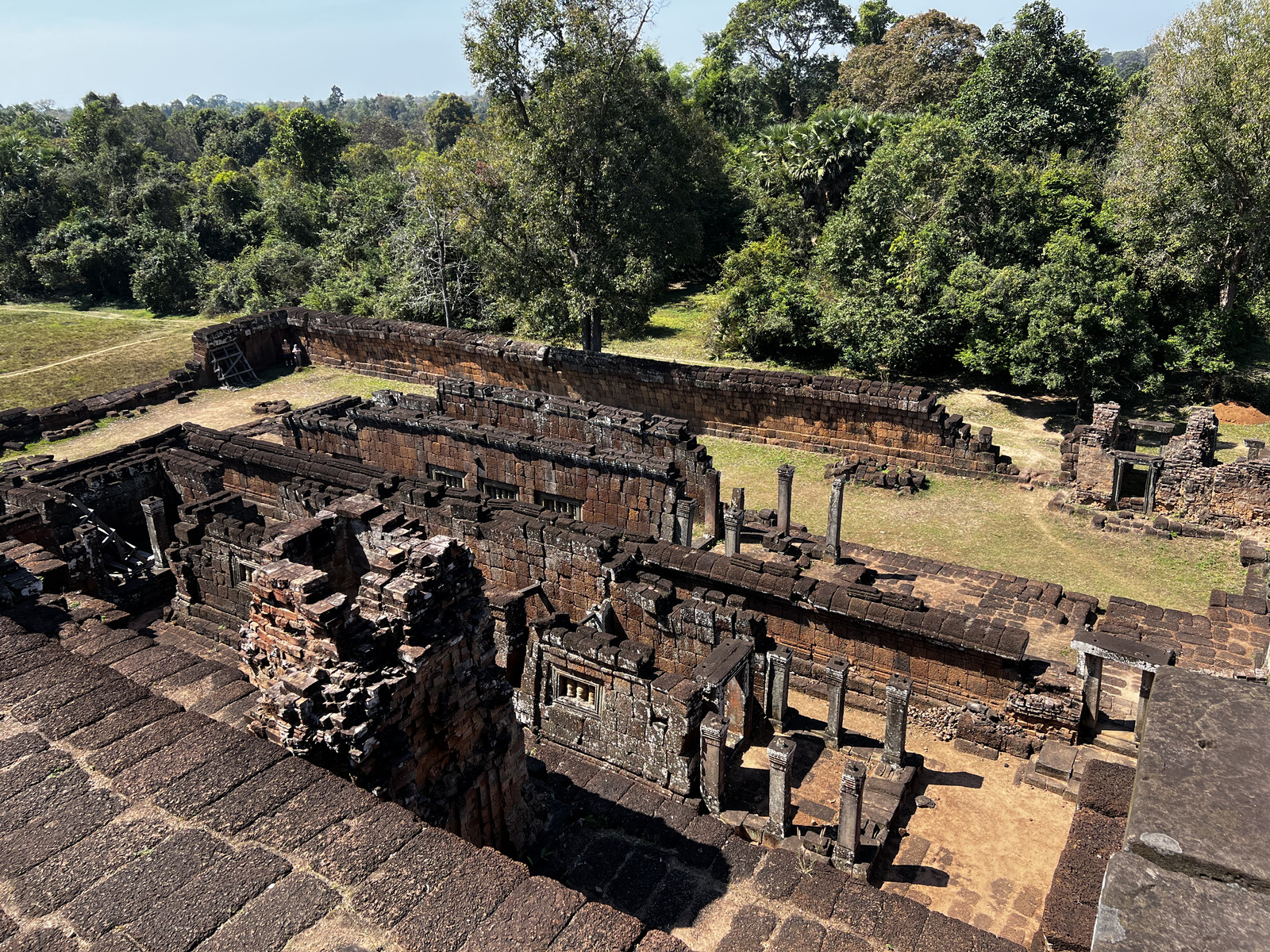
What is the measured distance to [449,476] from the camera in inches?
719

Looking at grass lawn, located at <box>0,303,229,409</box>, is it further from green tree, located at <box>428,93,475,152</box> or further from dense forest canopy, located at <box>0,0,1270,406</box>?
green tree, located at <box>428,93,475,152</box>

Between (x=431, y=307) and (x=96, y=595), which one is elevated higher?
(x=431, y=307)

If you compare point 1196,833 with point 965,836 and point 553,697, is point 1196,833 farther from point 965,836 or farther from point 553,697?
point 553,697

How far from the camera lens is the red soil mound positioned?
20.7 metres

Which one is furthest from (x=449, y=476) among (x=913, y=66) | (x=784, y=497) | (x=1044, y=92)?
(x=913, y=66)

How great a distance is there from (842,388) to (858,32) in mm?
53381

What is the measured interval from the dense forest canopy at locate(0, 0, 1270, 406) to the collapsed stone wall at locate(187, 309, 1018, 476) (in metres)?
1.62

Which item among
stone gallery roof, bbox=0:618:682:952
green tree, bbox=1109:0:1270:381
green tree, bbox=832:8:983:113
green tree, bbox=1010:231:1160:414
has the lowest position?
stone gallery roof, bbox=0:618:682:952

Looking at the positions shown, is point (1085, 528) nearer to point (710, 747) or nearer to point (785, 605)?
point (785, 605)

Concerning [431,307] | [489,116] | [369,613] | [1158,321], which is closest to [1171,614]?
[369,613]

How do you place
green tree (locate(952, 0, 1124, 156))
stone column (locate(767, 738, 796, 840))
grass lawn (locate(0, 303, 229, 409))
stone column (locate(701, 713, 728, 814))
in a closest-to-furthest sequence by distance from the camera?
1. stone column (locate(767, 738, 796, 840))
2. stone column (locate(701, 713, 728, 814))
3. grass lawn (locate(0, 303, 229, 409))
4. green tree (locate(952, 0, 1124, 156))

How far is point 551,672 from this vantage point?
10305 mm

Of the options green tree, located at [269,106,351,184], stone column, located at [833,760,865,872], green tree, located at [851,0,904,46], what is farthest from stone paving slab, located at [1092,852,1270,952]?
green tree, located at [851,0,904,46]

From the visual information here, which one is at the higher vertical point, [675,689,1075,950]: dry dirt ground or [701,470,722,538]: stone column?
[701,470,722,538]: stone column
